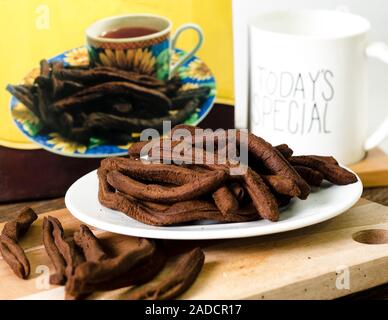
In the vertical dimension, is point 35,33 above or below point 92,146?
above

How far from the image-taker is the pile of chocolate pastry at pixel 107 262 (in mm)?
743

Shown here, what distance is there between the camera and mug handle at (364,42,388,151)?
3.73 feet

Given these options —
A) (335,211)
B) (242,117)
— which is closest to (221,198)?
(335,211)

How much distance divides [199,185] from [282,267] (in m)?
0.12

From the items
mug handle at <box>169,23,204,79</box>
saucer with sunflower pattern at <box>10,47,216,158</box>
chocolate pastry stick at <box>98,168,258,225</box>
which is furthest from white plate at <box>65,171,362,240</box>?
mug handle at <box>169,23,204,79</box>

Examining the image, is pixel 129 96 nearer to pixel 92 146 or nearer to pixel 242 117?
pixel 92 146

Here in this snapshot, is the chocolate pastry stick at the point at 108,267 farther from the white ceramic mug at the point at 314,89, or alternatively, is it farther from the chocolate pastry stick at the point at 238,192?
the white ceramic mug at the point at 314,89

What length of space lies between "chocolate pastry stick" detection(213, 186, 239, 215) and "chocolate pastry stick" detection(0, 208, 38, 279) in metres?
0.20

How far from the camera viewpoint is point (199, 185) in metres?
0.84

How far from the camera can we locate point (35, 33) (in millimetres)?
1107

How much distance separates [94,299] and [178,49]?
53cm

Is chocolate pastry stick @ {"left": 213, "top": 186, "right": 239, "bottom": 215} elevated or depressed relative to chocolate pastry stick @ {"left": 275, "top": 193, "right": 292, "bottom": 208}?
elevated

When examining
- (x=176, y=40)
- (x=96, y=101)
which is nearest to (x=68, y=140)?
(x=96, y=101)

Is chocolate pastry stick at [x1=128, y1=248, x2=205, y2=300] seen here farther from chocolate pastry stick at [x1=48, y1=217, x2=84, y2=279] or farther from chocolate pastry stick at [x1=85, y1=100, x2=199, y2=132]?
chocolate pastry stick at [x1=85, y1=100, x2=199, y2=132]
